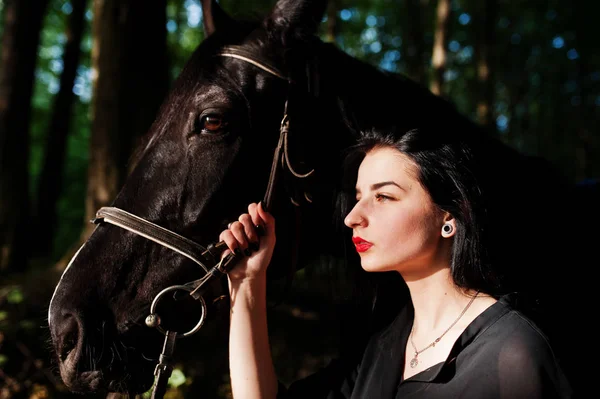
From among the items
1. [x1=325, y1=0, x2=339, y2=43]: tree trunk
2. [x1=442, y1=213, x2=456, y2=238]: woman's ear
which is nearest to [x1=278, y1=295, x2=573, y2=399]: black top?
[x1=442, y1=213, x2=456, y2=238]: woman's ear

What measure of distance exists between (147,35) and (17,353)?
3.00m

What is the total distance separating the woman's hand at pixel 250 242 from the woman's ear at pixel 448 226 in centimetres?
68

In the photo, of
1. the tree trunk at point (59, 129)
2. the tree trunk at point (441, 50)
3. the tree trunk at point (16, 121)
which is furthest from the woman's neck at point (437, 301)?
the tree trunk at point (59, 129)

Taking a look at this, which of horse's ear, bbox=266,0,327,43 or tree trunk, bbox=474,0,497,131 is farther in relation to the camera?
tree trunk, bbox=474,0,497,131

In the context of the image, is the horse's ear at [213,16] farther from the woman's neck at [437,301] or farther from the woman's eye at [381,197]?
the woman's neck at [437,301]

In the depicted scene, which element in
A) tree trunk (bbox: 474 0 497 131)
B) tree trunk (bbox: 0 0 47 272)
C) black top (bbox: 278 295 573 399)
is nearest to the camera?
black top (bbox: 278 295 573 399)

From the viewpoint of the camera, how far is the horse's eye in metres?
2.05

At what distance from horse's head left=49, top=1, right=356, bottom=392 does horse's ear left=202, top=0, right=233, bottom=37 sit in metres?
0.31

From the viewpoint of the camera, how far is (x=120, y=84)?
4.35 metres

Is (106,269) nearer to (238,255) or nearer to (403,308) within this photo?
(238,255)

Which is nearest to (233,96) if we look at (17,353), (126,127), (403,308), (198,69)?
(198,69)

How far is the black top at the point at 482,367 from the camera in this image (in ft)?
4.59

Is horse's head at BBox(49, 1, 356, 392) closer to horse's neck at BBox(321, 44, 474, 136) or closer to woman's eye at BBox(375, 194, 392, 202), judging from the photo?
horse's neck at BBox(321, 44, 474, 136)

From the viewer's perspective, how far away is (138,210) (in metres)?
2.04
